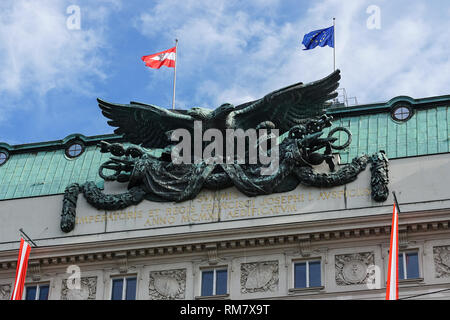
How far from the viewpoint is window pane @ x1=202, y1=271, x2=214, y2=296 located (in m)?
55.0

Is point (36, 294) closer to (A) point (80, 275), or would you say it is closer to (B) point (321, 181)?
(A) point (80, 275)

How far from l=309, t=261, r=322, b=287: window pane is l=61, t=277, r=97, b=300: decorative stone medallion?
9.13 m

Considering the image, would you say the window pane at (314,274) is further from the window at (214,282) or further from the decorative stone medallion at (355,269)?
the window at (214,282)

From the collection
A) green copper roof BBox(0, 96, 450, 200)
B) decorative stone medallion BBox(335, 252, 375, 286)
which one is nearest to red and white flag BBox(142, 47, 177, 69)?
green copper roof BBox(0, 96, 450, 200)

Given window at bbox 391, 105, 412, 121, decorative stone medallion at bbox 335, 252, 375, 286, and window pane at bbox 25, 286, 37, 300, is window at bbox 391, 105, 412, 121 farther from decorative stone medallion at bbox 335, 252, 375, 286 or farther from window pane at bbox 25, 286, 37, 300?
window pane at bbox 25, 286, 37, 300

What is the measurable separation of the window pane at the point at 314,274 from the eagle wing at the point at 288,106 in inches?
252

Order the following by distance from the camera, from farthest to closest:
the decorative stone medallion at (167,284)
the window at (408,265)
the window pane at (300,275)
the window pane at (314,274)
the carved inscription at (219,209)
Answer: the carved inscription at (219,209) → the decorative stone medallion at (167,284) → the window pane at (300,275) → the window pane at (314,274) → the window at (408,265)

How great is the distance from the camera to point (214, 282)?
55.2 m

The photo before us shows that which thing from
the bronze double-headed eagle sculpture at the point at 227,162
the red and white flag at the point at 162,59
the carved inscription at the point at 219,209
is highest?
the red and white flag at the point at 162,59

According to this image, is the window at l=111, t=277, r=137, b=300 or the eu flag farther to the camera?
the eu flag

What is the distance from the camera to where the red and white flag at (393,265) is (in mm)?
48469

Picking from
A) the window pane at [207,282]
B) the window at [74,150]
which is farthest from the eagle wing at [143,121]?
the window pane at [207,282]

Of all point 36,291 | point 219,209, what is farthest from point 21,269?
point 219,209
